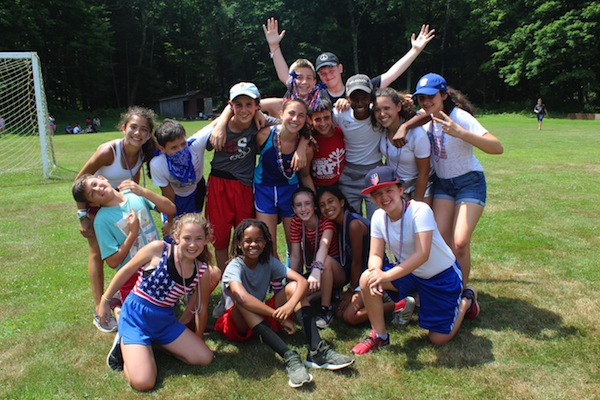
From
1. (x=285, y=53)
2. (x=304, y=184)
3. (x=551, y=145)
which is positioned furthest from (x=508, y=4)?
(x=304, y=184)

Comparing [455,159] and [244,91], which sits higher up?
[244,91]

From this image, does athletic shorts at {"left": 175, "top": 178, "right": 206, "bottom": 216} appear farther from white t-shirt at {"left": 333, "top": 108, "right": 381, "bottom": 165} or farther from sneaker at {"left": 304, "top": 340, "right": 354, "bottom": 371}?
sneaker at {"left": 304, "top": 340, "right": 354, "bottom": 371}

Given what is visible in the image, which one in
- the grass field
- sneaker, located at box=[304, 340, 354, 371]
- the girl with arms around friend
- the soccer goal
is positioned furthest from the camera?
the soccer goal

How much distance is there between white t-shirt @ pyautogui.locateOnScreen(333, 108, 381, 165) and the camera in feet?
15.0

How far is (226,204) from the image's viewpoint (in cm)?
467

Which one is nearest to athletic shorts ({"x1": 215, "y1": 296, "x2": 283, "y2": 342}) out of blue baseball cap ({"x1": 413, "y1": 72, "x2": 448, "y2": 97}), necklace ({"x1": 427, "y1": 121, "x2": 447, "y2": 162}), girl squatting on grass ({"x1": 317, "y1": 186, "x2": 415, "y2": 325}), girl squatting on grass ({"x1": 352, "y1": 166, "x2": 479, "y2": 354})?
girl squatting on grass ({"x1": 317, "y1": 186, "x2": 415, "y2": 325})

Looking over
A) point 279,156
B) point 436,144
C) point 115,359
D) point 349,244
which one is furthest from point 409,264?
point 115,359

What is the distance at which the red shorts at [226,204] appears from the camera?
4.66 m

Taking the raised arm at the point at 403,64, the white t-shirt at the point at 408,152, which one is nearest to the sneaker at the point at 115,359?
the white t-shirt at the point at 408,152

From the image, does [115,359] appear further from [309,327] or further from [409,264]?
[409,264]

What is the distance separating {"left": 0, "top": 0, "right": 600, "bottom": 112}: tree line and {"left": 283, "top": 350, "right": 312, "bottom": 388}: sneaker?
1562 inches

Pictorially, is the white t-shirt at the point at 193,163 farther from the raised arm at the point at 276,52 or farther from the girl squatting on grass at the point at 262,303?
the raised arm at the point at 276,52

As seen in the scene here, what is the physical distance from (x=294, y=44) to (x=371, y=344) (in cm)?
5014

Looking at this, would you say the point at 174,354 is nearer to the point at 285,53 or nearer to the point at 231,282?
the point at 231,282
